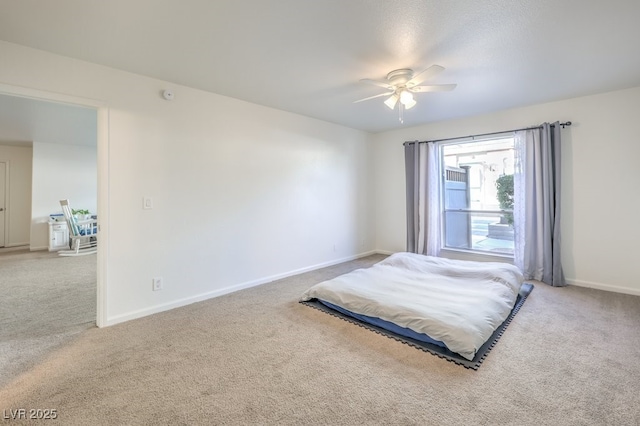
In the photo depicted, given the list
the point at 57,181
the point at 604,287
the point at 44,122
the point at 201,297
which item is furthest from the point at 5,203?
the point at 604,287

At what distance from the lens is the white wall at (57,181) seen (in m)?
6.41

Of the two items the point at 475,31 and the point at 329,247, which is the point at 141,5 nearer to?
the point at 475,31

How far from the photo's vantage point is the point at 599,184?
11.7ft

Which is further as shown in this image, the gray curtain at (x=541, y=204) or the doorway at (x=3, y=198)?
the doorway at (x=3, y=198)

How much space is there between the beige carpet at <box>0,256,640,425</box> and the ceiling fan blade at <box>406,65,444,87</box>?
2267 mm

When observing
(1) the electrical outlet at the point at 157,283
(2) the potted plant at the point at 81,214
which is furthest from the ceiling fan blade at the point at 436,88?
(2) the potted plant at the point at 81,214

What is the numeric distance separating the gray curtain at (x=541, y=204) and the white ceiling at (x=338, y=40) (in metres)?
0.74

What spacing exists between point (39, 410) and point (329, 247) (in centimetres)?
373

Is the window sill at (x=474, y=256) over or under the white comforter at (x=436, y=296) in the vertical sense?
over

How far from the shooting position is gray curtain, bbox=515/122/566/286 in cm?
372

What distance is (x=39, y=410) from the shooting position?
1590 millimetres

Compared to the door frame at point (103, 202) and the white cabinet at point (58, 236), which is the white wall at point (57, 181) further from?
the door frame at point (103, 202)

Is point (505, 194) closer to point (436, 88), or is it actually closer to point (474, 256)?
point (474, 256)

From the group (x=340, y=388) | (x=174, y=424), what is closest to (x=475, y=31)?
(x=340, y=388)
